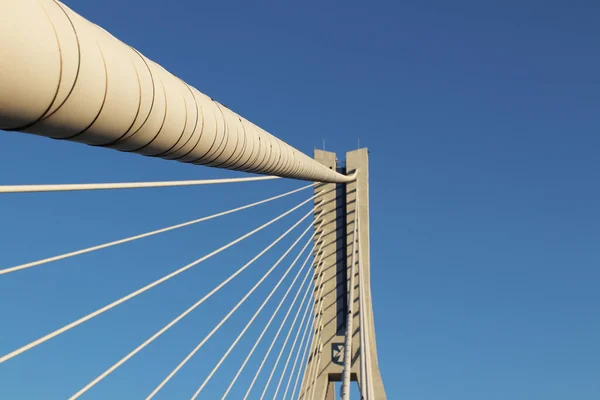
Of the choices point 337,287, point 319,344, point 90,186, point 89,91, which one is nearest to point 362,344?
point 319,344

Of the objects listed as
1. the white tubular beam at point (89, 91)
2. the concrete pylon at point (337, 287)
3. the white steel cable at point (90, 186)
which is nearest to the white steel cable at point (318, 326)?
the concrete pylon at point (337, 287)

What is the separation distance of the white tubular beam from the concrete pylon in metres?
14.4

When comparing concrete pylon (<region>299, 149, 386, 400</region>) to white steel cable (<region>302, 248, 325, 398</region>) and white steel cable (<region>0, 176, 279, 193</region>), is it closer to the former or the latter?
white steel cable (<region>302, 248, 325, 398</region>)

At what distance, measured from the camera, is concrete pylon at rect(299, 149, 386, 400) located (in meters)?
19.3

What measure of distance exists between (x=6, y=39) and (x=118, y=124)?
114 cm

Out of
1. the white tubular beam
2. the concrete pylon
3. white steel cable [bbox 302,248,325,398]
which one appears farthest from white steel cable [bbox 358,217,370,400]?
the white tubular beam

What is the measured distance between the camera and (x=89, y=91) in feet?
10.4

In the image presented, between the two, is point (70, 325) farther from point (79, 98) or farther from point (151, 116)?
point (79, 98)

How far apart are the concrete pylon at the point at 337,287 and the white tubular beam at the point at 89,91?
14377 millimetres

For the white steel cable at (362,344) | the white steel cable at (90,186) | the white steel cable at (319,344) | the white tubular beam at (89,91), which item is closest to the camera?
the white tubular beam at (89,91)

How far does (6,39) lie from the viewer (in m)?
2.51

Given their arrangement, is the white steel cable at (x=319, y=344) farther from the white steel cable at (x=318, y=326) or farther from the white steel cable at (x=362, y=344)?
the white steel cable at (x=362, y=344)

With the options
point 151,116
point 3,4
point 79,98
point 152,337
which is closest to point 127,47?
point 151,116

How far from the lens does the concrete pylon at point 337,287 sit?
63.3 ft
